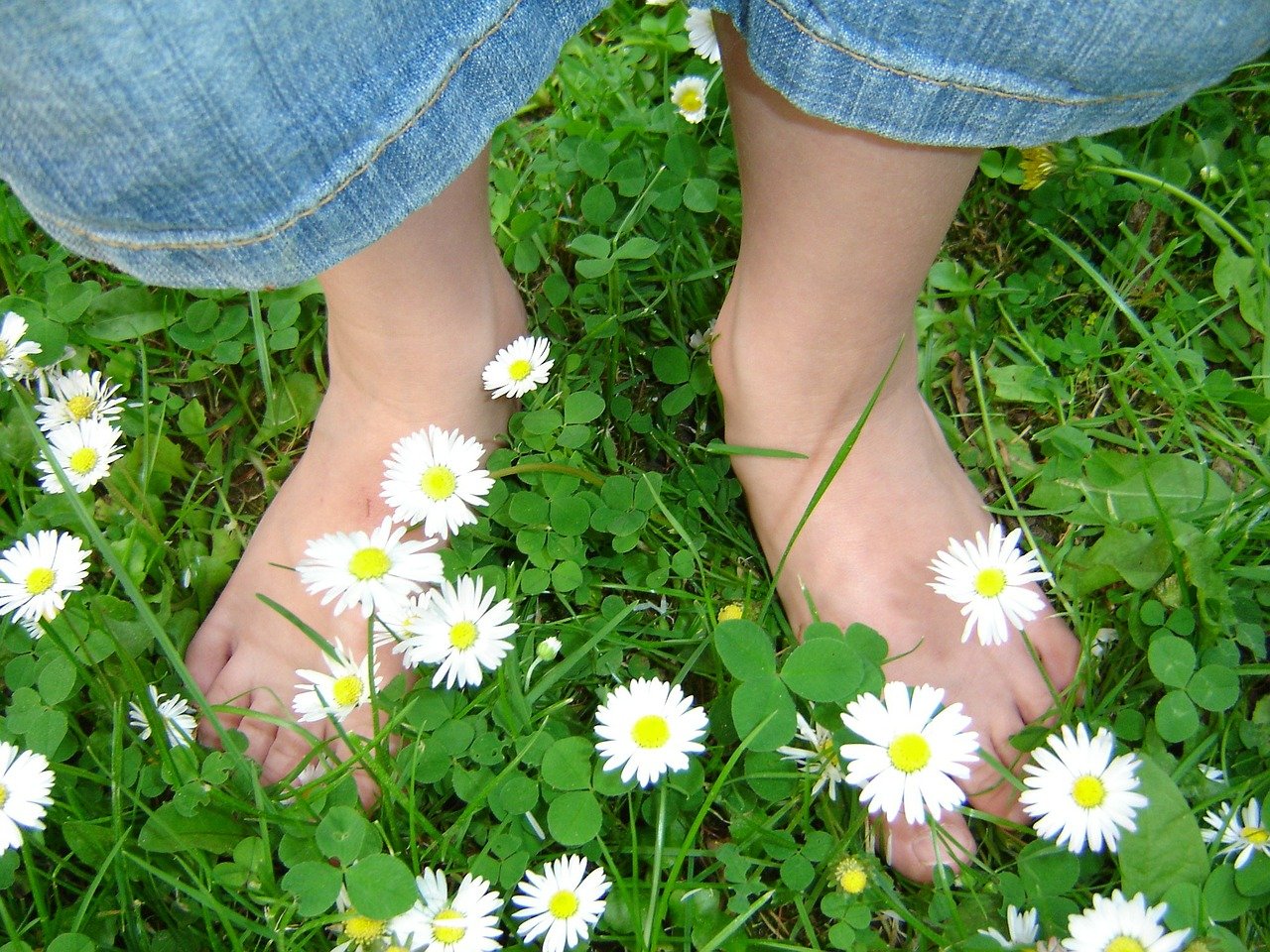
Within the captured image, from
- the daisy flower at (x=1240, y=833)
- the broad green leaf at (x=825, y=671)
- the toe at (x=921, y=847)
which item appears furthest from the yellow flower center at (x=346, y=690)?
the daisy flower at (x=1240, y=833)

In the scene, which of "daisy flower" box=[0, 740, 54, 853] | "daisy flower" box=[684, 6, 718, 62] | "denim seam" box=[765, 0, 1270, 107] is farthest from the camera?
"daisy flower" box=[684, 6, 718, 62]

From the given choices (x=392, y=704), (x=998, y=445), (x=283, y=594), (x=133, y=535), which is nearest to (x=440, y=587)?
(x=392, y=704)

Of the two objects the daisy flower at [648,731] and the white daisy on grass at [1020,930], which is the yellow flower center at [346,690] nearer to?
the daisy flower at [648,731]

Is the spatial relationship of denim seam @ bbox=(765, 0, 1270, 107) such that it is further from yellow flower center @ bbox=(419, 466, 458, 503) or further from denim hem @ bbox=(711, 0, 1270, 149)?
yellow flower center @ bbox=(419, 466, 458, 503)

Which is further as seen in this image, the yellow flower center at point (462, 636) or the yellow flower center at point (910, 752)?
the yellow flower center at point (462, 636)

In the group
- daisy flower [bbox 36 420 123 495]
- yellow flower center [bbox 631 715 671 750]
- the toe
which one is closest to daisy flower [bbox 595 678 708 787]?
yellow flower center [bbox 631 715 671 750]

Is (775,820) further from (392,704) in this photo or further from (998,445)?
(998,445)
